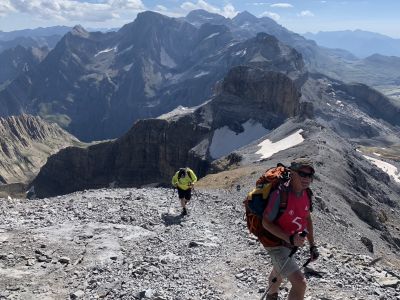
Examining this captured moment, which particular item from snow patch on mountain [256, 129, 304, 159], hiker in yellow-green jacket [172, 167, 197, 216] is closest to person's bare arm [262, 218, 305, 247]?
hiker in yellow-green jacket [172, 167, 197, 216]

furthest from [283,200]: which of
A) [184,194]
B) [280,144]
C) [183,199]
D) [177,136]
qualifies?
[177,136]

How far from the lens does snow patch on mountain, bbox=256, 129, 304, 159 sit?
77631 millimetres

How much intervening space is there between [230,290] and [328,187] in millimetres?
32482

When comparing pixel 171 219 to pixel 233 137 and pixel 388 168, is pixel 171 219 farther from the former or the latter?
pixel 388 168

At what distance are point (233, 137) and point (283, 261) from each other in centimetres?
10556

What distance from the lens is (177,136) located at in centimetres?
11906

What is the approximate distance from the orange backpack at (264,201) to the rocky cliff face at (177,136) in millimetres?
94953

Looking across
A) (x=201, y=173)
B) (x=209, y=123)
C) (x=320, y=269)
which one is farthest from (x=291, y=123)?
(x=320, y=269)

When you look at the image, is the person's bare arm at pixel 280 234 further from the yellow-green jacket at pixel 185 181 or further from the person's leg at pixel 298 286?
the yellow-green jacket at pixel 185 181

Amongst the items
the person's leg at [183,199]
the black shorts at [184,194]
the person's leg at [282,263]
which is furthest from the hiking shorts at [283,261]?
the black shorts at [184,194]

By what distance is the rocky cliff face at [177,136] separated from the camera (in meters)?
119

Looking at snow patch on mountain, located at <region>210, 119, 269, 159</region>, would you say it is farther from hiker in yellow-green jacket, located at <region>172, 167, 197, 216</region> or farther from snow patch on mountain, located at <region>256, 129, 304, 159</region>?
hiker in yellow-green jacket, located at <region>172, 167, 197, 216</region>

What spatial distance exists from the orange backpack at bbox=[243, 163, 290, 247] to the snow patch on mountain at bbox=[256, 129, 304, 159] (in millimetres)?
65087

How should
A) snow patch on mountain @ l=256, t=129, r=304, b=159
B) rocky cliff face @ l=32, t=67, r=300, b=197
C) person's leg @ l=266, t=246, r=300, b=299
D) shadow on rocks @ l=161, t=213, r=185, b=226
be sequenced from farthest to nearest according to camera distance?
1. rocky cliff face @ l=32, t=67, r=300, b=197
2. snow patch on mountain @ l=256, t=129, r=304, b=159
3. shadow on rocks @ l=161, t=213, r=185, b=226
4. person's leg @ l=266, t=246, r=300, b=299
